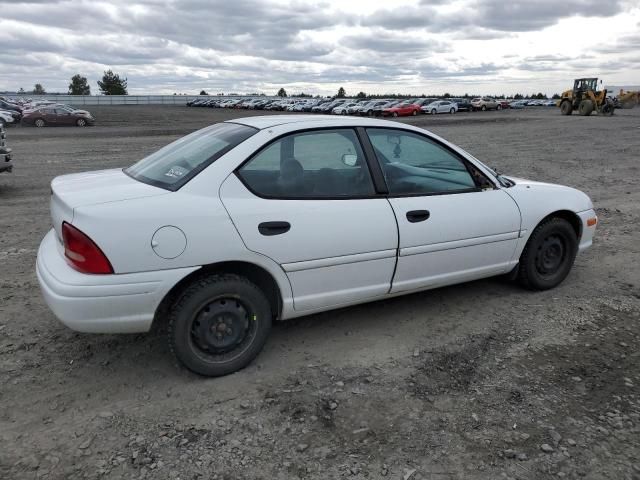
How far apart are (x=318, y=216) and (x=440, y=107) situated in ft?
162

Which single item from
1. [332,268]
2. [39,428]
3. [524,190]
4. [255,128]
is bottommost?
[39,428]

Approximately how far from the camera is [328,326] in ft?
14.2

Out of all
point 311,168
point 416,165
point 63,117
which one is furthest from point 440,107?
point 311,168

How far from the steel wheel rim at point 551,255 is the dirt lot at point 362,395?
0.22m

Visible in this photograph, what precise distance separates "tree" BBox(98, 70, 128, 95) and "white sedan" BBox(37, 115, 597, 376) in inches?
4760

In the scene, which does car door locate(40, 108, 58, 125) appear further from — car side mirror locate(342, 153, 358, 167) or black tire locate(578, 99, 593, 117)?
black tire locate(578, 99, 593, 117)

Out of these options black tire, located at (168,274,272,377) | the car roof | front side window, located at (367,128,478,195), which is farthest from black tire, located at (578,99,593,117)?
black tire, located at (168,274,272,377)

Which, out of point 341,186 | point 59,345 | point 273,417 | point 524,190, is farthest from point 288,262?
point 524,190

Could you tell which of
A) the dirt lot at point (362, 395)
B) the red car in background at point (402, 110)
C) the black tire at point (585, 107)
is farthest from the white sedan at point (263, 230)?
the red car in background at point (402, 110)

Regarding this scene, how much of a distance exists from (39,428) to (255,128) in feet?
7.49

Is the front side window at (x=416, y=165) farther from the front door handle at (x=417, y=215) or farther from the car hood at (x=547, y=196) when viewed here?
the car hood at (x=547, y=196)

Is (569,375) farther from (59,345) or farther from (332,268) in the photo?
(59,345)

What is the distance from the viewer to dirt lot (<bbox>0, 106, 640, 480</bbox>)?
2740 mm

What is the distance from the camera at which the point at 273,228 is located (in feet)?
11.3
